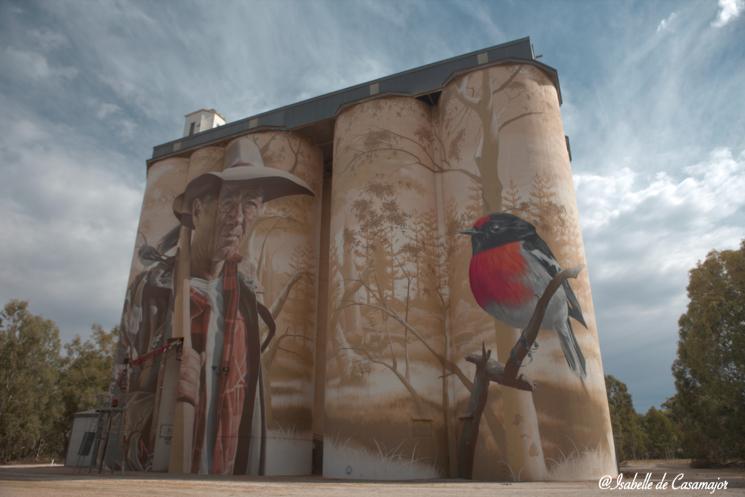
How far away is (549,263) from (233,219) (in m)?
14.3

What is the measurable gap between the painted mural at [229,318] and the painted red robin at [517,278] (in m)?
8.90

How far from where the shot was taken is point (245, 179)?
25.4m

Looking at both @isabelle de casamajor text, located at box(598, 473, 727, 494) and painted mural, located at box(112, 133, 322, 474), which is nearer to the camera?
@isabelle de casamajor text, located at box(598, 473, 727, 494)

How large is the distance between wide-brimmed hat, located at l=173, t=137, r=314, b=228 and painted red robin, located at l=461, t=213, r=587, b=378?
9.94m

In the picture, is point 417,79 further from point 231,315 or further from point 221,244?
point 231,315

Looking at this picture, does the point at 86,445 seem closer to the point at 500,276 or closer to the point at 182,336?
the point at 182,336

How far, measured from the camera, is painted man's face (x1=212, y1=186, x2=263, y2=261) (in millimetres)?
24109

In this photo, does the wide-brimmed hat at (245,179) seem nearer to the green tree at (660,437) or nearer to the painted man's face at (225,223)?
the painted man's face at (225,223)

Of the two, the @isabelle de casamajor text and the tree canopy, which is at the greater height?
the tree canopy

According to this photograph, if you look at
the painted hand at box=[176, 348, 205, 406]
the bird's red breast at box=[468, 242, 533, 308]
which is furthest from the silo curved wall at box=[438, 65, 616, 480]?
the painted hand at box=[176, 348, 205, 406]

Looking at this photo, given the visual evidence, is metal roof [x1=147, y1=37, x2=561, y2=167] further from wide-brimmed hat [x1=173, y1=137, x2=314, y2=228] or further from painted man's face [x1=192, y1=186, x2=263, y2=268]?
painted man's face [x1=192, y1=186, x2=263, y2=268]

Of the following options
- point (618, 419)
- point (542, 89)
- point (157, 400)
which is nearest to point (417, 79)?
point (542, 89)

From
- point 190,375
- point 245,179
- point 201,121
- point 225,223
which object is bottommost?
point 190,375

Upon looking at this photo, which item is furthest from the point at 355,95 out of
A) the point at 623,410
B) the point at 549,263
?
the point at 623,410
